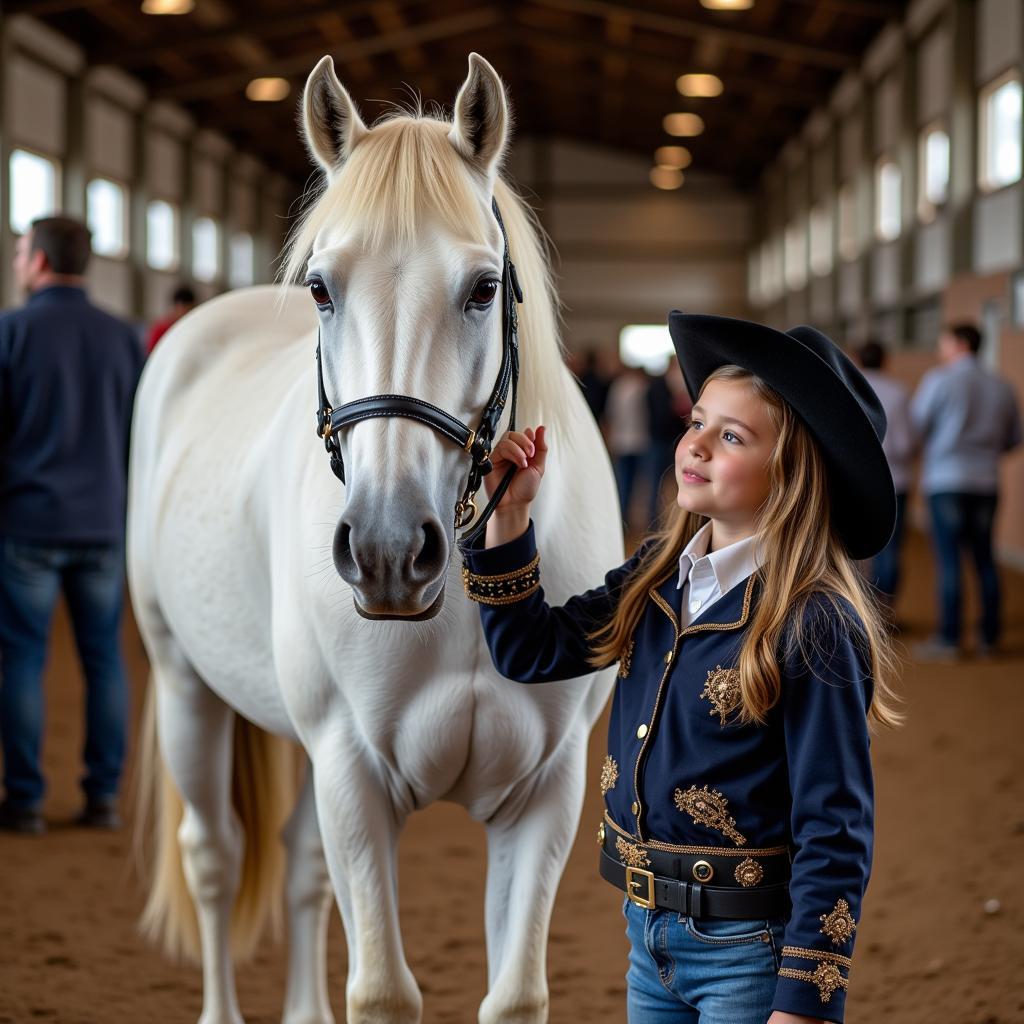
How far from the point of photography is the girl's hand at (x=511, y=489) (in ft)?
5.51

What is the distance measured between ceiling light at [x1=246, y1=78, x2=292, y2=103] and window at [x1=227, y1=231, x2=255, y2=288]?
3.56 metres

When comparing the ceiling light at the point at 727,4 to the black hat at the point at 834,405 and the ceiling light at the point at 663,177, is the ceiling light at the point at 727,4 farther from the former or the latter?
the black hat at the point at 834,405

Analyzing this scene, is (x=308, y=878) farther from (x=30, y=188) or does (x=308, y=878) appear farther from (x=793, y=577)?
(x=30, y=188)

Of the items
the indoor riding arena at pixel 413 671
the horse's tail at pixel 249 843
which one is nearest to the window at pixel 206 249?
the indoor riding arena at pixel 413 671

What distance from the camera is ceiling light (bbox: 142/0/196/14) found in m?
13.7

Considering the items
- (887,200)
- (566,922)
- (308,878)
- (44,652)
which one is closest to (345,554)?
(308,878)

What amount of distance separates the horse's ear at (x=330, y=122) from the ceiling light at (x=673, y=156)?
76.7 ft

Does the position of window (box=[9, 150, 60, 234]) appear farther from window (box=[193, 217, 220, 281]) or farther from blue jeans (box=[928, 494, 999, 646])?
blue jeans (box=[928, 494, 999, 646])

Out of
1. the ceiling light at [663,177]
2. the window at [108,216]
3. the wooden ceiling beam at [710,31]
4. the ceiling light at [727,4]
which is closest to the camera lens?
the ceiling light at [727,4]

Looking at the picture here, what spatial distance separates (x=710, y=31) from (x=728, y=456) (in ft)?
47.6

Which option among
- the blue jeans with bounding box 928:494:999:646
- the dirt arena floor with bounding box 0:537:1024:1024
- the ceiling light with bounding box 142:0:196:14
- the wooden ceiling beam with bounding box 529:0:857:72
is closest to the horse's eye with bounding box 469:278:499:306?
the dirt arena floor with bounding box 0:537:1024:1024

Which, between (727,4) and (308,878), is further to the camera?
(727,4)

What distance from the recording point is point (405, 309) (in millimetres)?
1555

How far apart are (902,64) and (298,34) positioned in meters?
7.54
